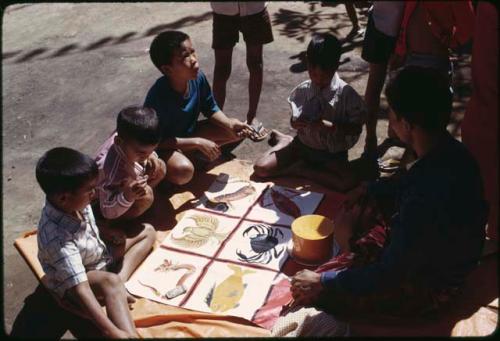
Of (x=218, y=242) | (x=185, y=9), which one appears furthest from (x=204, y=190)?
(x=185, y=9)

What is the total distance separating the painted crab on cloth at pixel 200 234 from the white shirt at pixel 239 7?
4.95 ft

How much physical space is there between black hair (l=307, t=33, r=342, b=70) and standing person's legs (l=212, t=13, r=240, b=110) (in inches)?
38.2

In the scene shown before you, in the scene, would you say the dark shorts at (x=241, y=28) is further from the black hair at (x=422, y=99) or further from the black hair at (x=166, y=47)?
the black hair at (x=422, y=99)

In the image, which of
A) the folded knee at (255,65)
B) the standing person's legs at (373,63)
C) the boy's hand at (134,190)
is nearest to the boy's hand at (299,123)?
the standing person's legs at (373,63)

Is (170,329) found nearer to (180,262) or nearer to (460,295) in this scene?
(180,262)

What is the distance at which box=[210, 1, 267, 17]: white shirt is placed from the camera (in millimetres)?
3834

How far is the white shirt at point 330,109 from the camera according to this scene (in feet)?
11.0

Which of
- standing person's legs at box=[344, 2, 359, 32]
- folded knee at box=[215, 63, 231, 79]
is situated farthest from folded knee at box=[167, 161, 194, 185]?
standing person's legs at box=[344, 2, 359, 32]

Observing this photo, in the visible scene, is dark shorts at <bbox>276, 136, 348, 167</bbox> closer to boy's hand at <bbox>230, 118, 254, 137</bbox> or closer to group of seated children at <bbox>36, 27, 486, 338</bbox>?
group of seated children at <bbox>36, 27, 486, 338</bbox>

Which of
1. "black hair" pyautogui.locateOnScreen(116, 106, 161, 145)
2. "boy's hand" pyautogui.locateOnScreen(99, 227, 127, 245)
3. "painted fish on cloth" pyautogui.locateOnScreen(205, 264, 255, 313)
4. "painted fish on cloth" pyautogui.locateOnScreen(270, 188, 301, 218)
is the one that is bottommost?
"painted fish on cloth" pyautogui.locateOnScreen(205, 264, 255, 313)

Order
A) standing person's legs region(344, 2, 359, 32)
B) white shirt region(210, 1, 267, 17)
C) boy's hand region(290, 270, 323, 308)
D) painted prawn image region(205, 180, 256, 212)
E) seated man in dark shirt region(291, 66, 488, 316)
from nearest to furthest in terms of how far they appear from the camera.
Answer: seated man in dark shirt region(291, 66, 488, 316), boy's hand region(290, 270, 323, 308), painted prawn image region(205, 180, 256, 212), white shirt region(210, 1, 267, 17), standing person's legs region(344, 2, 359, 32)

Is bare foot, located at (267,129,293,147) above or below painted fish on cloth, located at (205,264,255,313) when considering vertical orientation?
above

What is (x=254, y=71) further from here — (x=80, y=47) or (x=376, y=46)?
(x=80, y=47)

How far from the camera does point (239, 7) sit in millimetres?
3867
